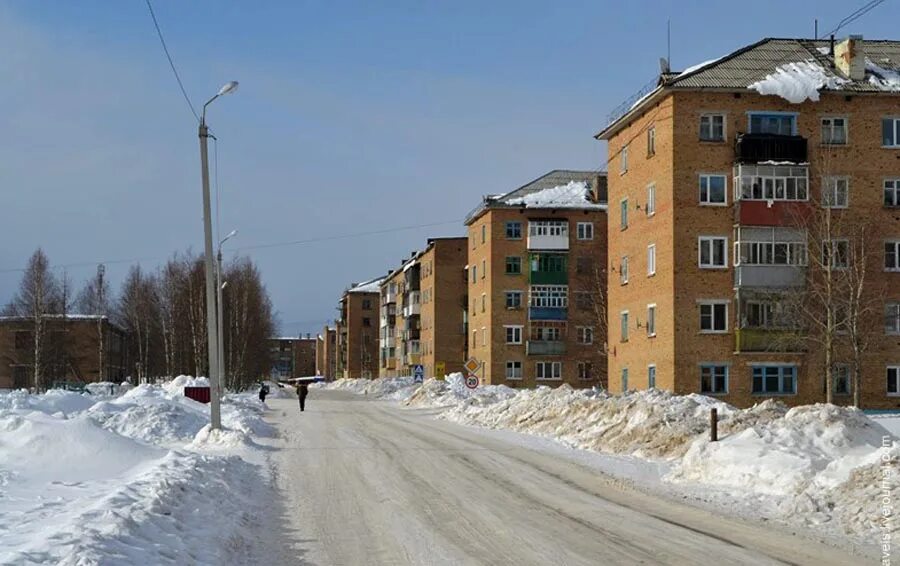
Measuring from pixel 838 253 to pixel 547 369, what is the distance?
33062mm

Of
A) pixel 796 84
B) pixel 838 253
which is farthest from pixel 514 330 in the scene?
pixel 796 84

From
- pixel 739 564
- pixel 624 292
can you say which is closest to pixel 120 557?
pixel 739 564

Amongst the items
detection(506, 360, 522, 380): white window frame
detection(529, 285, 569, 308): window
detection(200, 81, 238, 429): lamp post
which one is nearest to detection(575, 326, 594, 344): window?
detection(529, 285, 569, 308): window

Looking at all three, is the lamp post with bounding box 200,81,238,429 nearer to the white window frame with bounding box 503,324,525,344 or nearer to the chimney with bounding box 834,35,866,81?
the chimney with bounding box 834,35,866,81

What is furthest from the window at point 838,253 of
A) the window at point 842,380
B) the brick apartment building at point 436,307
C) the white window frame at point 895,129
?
the brick apartment building at point 436,307

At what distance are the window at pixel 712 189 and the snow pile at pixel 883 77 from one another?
28.6 ft

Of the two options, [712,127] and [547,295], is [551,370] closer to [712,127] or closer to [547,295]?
[547,295]

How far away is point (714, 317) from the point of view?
142ft

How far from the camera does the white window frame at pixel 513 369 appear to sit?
243 feet

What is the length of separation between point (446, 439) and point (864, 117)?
27.5m

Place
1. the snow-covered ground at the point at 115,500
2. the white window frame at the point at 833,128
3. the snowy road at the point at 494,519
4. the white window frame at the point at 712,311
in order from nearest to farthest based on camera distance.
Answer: the snow-covered ground at the point at 115,500
the snowy road at the point at 494,519
the white window frame at the point at 712,311
the white window frame at the point at 833,128

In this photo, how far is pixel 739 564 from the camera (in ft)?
32.1

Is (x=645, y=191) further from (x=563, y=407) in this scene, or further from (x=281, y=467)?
(x=281, y=467)

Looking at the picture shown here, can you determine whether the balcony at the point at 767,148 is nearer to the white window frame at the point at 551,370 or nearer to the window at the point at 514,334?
the white window frame at the point at 551,370
